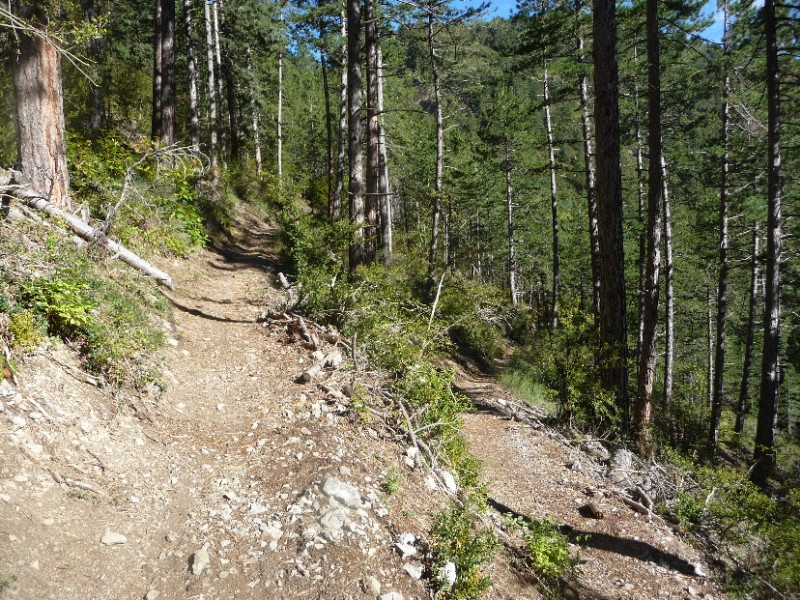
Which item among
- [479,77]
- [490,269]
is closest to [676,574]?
[479,77]

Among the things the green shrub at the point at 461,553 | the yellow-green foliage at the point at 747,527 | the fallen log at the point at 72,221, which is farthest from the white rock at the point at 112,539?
the yellow-green foliage at the point at 747,527

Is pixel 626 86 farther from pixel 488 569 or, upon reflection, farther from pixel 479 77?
pixel 488 569

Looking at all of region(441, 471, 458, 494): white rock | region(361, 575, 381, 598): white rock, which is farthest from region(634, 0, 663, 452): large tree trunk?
region(361, 575, 381, 598): white rock

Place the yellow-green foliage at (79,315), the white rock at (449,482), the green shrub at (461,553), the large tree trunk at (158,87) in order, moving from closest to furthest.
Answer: the green shrub at (461,553) < the yellow-green foliage at (79,315) < the white rock at (449,482) < the large tree trunk at (158,87)

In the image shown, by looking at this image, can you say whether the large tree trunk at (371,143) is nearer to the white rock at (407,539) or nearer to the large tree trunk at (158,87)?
the large tree trunk at (158,87)

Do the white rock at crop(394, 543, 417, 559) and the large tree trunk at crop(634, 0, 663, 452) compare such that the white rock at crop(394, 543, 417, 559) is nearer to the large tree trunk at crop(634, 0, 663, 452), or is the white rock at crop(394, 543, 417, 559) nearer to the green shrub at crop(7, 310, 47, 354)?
the green shrub at crop(7, 310, 47, 354)

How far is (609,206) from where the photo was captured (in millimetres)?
7316

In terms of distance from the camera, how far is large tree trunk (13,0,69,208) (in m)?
6.09

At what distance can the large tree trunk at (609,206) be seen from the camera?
7.03 metres

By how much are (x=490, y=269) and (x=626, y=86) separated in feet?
74.1

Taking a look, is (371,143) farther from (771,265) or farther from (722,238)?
(722,238)

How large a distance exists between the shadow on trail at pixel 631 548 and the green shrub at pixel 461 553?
1.55 meters

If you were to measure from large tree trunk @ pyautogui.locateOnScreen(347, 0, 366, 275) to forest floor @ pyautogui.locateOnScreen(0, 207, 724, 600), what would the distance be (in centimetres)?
338

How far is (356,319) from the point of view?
6891 mm
